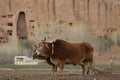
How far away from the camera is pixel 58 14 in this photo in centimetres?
11244

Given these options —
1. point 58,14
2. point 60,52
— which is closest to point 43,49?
point 60,52

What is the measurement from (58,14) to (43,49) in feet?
309

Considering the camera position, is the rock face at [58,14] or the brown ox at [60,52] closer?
the brown ox at [60,52]

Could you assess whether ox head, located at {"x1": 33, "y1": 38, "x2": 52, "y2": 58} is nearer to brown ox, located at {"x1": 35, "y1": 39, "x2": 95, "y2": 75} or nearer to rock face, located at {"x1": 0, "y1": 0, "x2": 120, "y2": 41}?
brown ox, located at {"x1": 35, "y1": 39, "x2": 95, "y2": 75}

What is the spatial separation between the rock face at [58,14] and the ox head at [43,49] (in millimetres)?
87393

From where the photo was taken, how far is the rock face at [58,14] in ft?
358

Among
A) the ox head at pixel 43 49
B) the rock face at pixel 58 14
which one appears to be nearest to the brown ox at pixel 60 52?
the ox head at pixel 43 49

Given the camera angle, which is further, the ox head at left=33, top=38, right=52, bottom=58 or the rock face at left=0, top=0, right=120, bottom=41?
the rock face at left=0, top=0, right=120, bottom=41

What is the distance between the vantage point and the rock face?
4291 inches

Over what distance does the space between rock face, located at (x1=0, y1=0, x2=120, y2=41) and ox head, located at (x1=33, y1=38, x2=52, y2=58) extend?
87393mm

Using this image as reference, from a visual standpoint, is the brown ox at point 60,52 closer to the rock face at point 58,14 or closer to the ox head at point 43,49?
the ox head at point 43,49

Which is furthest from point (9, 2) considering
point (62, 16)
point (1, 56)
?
point (1, 56)

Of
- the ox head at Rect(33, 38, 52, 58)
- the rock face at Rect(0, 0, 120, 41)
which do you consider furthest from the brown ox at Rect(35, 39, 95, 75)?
the rock face at Rect(0, 0, 120, 41)

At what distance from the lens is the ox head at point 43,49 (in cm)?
1847
